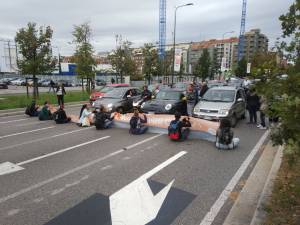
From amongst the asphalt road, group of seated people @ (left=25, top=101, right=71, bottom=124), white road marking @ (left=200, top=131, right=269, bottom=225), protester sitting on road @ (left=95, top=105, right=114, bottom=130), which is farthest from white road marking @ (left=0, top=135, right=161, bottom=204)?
group of seated people @ (left=25, top=101, right=71, bottom=124)

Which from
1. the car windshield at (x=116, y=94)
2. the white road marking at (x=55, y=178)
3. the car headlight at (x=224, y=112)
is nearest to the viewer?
the white road marking at (x=55, y=178)

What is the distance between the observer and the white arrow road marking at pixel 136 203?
3895 millimetres

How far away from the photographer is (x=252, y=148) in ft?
26.2

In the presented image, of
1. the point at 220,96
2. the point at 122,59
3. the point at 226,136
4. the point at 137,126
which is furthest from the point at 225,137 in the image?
the point at 122,59

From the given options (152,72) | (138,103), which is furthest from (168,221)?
(152,72)

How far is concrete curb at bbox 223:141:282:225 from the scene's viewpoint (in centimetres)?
366

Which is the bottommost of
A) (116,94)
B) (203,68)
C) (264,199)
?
(264,199)

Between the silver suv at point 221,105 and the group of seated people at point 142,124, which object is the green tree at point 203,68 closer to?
the silver suv at point 221,105

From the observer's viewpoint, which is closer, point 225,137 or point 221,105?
point 225,137

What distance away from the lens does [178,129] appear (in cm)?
869

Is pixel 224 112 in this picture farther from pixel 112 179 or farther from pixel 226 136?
pixel 112 179

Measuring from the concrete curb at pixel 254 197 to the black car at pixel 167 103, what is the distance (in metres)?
6.56

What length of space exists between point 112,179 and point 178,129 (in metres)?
3.83

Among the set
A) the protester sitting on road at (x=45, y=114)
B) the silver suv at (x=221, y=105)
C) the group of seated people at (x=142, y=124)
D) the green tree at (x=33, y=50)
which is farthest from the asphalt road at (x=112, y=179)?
the green tree at (x=33, y=50)
